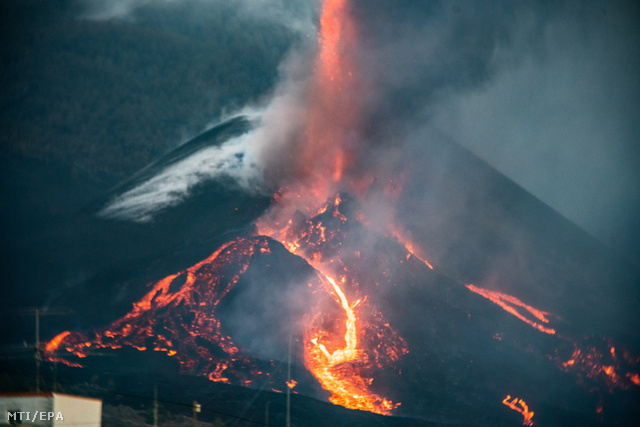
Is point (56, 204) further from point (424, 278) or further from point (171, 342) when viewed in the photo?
point (424, 278)

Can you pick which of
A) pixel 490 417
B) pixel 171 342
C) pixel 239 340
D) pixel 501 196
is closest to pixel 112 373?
pixel 171 342

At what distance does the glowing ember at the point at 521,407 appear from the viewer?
49409 mm

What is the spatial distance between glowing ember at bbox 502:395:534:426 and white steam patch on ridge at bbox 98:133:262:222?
25.9 metres

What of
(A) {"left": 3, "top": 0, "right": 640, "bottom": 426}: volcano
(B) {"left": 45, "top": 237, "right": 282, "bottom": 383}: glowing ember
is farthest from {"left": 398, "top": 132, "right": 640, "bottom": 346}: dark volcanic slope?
(B) {"left": 45, "top": 237, "right": 282, "bottom": 383}: glowing ember

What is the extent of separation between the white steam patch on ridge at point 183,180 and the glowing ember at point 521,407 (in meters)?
25.9

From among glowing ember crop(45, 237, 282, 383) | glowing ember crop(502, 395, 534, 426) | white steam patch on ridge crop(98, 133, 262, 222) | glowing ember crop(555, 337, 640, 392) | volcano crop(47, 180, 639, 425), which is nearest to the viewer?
glowing ember crop(45, 237, 282, 383)

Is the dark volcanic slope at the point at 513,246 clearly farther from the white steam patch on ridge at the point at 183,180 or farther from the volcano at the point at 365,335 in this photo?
the white steam patch on ridge at the point at 183,180

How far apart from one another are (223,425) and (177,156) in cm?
4267

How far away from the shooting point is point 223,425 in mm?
38531

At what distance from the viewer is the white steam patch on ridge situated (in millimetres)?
63656

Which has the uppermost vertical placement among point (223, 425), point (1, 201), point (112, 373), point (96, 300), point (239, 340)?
point (1, 201)

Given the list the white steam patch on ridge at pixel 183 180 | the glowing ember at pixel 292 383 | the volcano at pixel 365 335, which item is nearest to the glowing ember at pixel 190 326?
the volcano at pixel 365 335

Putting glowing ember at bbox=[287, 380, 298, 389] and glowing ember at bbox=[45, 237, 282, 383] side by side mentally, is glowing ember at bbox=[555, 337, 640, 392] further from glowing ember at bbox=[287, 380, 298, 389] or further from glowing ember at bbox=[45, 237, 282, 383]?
glowing ember at bbox=[45, 237, 282, 383]

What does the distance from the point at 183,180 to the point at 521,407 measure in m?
33.9
